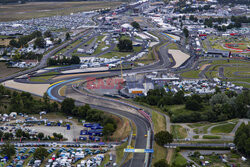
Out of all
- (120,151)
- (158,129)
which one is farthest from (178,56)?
(120,151)

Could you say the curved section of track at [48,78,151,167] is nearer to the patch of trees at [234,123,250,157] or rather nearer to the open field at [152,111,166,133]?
the open field at [152,111,166,133]

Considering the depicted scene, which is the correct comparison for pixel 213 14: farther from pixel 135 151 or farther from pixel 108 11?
pixel 135 151

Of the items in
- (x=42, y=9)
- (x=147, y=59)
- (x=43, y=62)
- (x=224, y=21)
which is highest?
(x=42, y=9)

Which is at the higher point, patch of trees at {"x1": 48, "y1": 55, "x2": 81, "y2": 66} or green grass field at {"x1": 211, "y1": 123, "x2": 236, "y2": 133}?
patch of trees at {"x1": 48, "y1": 55, "x2": 81, "y2": 66}

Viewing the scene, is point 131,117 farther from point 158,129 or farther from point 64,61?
point 64,61

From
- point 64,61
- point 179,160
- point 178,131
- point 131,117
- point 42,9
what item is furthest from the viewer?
point 42,9

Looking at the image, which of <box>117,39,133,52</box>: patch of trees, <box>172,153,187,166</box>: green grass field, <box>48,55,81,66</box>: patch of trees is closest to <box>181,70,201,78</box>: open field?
<box>117,39,133,52</box>: patch of trees
